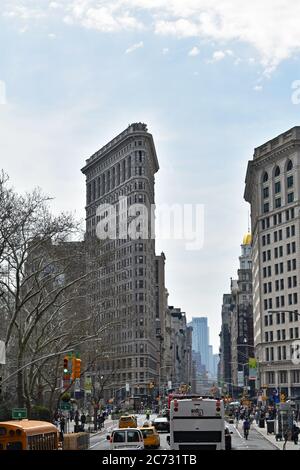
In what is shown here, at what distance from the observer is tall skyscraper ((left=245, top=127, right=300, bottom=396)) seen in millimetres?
120125

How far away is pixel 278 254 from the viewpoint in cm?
12538

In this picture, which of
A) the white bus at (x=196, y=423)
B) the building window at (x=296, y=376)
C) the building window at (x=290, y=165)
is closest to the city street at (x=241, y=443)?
the white bus at (x=196, y=423)

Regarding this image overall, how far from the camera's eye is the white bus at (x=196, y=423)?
1060 inches

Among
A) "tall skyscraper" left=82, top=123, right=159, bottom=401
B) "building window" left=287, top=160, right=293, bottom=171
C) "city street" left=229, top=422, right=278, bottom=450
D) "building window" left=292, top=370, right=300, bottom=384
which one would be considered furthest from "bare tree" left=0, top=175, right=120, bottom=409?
"tall skyscraper" left=82, top=123, right=159, bottom=401

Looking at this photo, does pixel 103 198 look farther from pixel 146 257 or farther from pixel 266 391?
pixel 266 391

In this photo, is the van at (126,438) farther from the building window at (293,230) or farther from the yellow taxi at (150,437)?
the building window at (293,230)

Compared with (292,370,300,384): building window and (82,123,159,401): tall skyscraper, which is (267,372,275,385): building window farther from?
(82,123,159,401): tall skyscraper

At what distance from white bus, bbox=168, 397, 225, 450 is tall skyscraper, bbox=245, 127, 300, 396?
90991 millimetres

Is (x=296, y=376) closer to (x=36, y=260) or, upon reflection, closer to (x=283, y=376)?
(x=283, y=376)

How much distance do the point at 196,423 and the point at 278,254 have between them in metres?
100

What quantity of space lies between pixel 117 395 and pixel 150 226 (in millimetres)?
41558

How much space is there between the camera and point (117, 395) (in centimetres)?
17675

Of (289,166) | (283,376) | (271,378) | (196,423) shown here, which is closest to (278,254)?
(289,166)

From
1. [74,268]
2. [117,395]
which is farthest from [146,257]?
[74,268]
